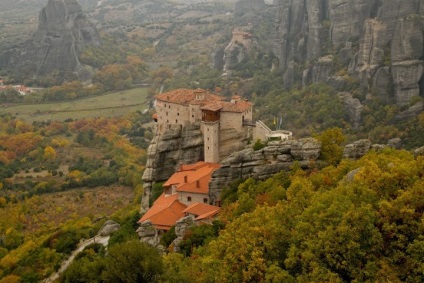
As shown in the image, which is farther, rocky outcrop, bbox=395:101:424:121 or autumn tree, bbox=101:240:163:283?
rocky outcrop, bbox=395:101:424:121

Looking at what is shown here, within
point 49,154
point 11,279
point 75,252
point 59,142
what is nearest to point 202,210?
point 75,252

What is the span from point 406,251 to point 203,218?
70.7 ft

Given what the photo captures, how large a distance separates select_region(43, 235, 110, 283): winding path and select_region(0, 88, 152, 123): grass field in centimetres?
7818

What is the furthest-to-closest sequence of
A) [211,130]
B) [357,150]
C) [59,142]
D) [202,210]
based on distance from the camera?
[59,142] → [211,130] → [202,210] → [357,150]

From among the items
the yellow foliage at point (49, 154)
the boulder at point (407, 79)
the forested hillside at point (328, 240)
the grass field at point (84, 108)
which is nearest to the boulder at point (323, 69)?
the boulder at point (407, 79)

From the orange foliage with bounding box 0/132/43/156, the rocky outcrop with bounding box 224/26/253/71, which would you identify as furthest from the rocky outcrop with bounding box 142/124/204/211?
the rocky outcrop with bounding box 224/26/253/71

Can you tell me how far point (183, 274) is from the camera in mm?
30266

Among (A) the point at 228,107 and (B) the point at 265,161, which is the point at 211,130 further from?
(B) the point at 265,161

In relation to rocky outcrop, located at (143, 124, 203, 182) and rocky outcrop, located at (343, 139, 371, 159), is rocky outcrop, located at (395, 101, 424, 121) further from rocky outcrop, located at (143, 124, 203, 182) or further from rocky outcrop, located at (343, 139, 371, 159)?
rocky outcrop, located at (343, 139, 371, 159)

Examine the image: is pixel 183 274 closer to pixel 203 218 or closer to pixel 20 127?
pixel 203 218

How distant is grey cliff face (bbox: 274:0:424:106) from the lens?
3221 inches

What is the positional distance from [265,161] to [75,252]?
2078 centimetres

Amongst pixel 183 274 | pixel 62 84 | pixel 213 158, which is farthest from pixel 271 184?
pixel 62 84

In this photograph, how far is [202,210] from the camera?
47.4 meters
